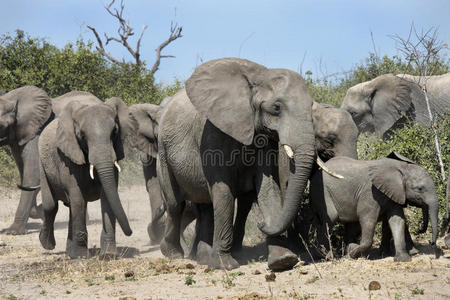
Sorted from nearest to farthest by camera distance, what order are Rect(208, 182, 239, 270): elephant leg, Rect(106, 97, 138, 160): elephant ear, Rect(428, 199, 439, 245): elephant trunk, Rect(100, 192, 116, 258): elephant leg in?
Rect(428, 199, 439, 245): elephant trunk, Rect(208, 182, 239, 270): elephant leg, Rect(100, 192, 116, 258): elephant leg, Rect(106, 97, 138, 160): elephant ear

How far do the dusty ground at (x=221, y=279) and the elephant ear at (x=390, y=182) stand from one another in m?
0.65

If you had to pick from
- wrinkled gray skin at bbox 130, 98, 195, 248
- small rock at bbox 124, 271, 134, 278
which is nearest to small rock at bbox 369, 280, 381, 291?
Result: small rock at bbox 124, 271, 134, 278

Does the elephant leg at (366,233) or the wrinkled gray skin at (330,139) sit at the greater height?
the wrinkled gray skin at (330,139)

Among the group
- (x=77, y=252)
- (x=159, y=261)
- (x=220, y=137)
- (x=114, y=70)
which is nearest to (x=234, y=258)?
(x=159, y=261)

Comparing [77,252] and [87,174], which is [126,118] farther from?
[77,252]

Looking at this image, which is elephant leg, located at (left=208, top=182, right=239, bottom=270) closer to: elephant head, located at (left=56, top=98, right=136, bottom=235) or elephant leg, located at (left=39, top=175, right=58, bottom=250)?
elephant head, located at (left=56, top=98, right=136, bottom=235)

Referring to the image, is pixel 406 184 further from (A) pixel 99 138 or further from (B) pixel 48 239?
(B) pixel 48 239

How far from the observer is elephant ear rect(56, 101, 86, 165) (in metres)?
8.60

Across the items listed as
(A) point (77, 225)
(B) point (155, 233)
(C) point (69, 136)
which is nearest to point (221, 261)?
(A) point (77, 225)

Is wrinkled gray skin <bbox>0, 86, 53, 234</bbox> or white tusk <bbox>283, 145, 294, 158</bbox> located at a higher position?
wrinkled gray skin <bbox>0, 86, 53, 234</bbox>

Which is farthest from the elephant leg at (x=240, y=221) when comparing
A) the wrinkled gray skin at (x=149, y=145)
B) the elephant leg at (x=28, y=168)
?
the elephant leg at (x=28, y=168)

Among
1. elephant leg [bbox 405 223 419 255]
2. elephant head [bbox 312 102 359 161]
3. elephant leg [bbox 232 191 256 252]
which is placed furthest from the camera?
elephant leg [bbox 232 191 256 252]

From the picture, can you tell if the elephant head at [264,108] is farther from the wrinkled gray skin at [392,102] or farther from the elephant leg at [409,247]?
the wrinkled gray skin at [392,102]

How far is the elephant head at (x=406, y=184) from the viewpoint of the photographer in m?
6.80
